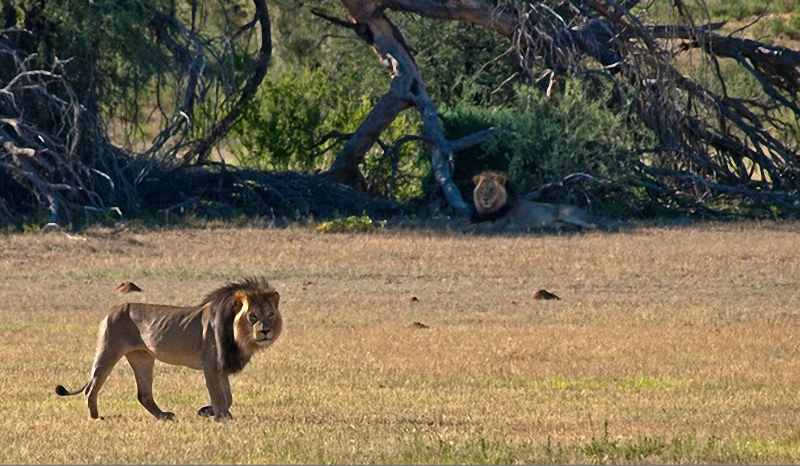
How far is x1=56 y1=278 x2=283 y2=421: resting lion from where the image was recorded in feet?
29.6

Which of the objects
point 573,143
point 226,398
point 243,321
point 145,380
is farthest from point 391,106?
point 243,321

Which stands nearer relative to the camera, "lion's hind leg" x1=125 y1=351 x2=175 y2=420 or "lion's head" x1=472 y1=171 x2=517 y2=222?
"lion's hind leg" x1=125 y1=351 x2=175 y2=420

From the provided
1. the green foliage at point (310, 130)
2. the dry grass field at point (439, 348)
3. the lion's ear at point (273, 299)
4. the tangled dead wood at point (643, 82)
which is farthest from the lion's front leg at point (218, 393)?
the green foliage at point (310, 130)

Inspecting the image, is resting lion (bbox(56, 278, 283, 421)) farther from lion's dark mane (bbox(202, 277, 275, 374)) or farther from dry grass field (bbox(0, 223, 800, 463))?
dry grass field (bbox(0, 223, 800, 463))

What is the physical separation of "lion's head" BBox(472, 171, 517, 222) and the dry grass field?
107 cm

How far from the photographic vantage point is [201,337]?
943 centimetres

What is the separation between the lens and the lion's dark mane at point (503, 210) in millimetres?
23344

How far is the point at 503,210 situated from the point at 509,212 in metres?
0.17

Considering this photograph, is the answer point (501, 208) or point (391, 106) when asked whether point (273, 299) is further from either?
point (391, 106)

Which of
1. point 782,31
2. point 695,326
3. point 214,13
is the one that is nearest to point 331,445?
point 695,326

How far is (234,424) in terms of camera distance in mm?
9047

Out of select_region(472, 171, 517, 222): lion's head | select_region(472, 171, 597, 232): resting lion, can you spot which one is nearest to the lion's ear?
select_region(472, 171, 597, 232): resting lion

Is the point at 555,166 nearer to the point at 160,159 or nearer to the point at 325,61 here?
the point at 160,159

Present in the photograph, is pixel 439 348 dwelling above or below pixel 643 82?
below
